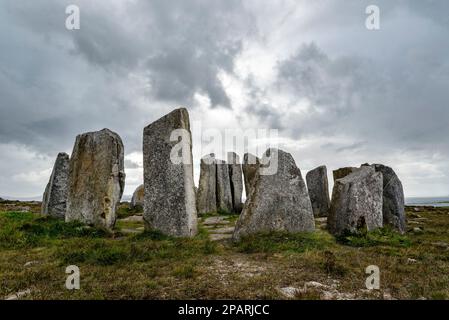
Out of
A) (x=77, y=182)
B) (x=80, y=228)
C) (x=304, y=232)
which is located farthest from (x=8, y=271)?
(x=304, y=232)

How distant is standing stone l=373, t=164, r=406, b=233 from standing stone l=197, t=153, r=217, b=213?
10.3m

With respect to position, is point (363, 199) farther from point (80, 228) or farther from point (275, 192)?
point (80, 228)

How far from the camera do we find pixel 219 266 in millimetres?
6934

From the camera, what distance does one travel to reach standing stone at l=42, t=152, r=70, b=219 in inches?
586


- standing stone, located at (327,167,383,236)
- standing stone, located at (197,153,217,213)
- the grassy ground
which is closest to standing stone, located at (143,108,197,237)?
the grassy ground

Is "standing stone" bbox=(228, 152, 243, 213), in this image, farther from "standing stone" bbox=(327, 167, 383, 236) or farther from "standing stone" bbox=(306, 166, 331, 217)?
"standing stone" bbox=(327, 167, 383, 236)

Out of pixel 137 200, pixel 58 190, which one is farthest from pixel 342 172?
pixel 137 200

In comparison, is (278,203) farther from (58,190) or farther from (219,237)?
(58,190)

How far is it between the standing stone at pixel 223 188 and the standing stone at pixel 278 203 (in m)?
10.3

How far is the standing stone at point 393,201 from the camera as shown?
1327 centimetres

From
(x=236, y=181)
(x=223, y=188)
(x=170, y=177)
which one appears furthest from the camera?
(x=236, y=181)

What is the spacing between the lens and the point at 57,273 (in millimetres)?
6418

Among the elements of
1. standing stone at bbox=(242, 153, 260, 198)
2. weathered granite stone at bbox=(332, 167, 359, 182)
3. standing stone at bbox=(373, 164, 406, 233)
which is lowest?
standing stone at bbox=(373, 164, 406, 233)

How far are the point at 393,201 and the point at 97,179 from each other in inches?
481
